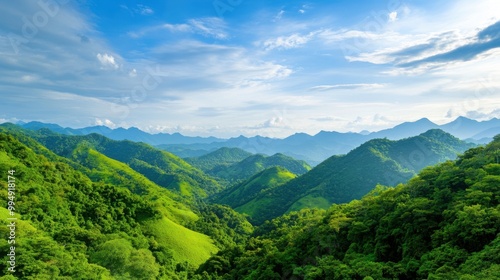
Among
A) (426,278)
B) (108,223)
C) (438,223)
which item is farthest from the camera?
(108,223)

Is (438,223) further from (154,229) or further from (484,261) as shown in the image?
(154,229)

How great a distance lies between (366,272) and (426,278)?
19.2 feet

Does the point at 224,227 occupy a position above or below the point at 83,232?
below

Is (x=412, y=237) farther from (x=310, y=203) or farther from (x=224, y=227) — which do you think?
(x=310, y=203)

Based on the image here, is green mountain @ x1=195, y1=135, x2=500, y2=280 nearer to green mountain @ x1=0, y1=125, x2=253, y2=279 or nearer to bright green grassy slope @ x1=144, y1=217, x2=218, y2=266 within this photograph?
green mountain @ x1=0, y1=125, x2=253, y2=279

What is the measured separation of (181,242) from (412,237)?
Result: 72.1 metres

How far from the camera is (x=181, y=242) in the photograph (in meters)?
94.2

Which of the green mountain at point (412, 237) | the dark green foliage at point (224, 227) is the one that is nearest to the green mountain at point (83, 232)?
the dark green foliage at point (224, 227)

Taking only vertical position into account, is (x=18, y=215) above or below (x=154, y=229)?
above

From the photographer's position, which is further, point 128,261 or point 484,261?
point 128,261

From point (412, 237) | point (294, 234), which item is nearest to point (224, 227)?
point (294, 234)

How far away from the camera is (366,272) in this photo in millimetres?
33688

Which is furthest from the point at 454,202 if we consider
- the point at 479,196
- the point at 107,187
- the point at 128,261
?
the point at 107,187

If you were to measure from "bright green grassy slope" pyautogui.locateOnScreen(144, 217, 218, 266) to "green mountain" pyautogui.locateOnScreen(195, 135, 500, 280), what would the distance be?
3050 cm
